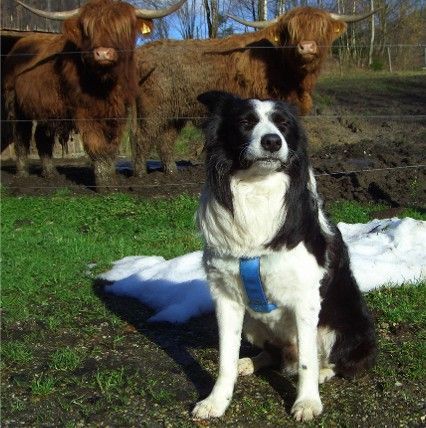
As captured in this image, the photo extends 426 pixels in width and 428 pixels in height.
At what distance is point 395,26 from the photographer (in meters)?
30.2

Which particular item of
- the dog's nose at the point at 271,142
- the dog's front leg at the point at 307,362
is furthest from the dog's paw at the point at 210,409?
the dog's nose at the point at 271,142

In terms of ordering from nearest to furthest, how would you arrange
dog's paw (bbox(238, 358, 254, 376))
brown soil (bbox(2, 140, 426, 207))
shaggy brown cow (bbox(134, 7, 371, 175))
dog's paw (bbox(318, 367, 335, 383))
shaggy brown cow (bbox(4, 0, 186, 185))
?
dog's paw (bbox(318, 367, 335, 383)) < dog's paw (bbox(238, 358, 254, 376)) < shaggy brown cow (bbox(4, 0, 186, 185)) < shaggy brown cow (bbox(134, 7, 371, 175)) < brown soil (bbox(2, 140, 426, 207))

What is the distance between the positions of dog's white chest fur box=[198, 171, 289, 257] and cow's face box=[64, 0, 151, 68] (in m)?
5.50

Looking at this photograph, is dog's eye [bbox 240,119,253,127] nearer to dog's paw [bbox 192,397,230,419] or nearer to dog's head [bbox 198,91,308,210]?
dog's head [bbox 198,91,308,210]

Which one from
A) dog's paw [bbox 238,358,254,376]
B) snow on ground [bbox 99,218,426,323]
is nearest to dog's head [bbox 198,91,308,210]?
dog's paw [bbox 238,358,254,376]

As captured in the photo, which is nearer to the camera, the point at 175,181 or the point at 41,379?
the point at 41,379

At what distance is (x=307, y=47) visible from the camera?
27.6 feet

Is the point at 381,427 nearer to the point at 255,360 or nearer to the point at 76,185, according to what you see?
the point at 255,360

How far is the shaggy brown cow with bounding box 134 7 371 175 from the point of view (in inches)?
339

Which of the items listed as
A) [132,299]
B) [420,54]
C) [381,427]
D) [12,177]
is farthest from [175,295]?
[420,54]

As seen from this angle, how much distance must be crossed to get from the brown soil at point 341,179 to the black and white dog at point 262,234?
17.3 ft

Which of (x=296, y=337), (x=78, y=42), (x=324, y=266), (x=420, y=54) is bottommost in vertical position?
(x=296, y=337)

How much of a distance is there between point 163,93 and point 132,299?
16.7ft

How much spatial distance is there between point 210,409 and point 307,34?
621cm
